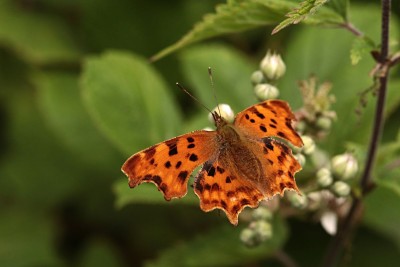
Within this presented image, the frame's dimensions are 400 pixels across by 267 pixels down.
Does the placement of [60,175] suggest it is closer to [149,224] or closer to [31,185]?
[31,185]

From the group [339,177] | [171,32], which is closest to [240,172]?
[339,177]

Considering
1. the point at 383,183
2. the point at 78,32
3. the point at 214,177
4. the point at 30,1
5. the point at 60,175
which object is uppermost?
the point at 30,1

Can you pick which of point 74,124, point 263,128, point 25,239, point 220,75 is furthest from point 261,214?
point 25,239

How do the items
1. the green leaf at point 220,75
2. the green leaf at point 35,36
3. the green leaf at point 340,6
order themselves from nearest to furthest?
the green leaf at point 340,6 < the green leaf at point 220,75 < the green leaf at point 35,36

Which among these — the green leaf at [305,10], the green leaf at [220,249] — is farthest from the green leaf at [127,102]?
the green leaf at [305,10]

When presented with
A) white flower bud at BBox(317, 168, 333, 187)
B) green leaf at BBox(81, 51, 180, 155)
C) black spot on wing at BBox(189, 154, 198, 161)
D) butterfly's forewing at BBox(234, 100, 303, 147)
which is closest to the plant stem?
white flower bud at BBox(317, 168, 333, 187)

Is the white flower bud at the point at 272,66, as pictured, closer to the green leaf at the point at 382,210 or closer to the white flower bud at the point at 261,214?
the white flower bud at the point at 261,214

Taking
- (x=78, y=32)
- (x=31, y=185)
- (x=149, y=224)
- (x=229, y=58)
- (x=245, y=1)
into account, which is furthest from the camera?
(x=78, y=32)
